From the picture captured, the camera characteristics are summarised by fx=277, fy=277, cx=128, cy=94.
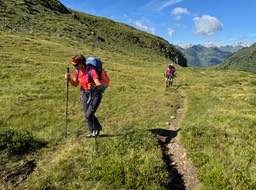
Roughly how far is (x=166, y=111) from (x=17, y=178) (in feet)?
37.0

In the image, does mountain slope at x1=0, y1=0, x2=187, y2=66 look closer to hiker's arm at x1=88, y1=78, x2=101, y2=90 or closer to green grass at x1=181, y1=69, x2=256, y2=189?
green grass at x1=181, y1=69, x2=256, y2=189

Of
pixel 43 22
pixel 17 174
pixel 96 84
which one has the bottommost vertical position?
pixel 17 174

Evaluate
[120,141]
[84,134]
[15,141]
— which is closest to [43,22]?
[84,134]

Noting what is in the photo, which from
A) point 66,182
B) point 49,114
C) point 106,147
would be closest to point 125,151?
point 106,147

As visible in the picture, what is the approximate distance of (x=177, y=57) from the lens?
529ft

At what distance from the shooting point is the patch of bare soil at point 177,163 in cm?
895

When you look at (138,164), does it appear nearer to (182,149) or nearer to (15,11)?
(182,149)

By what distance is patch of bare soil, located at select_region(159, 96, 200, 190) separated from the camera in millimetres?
8953

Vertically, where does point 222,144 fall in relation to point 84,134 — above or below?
above

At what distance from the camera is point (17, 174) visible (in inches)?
336

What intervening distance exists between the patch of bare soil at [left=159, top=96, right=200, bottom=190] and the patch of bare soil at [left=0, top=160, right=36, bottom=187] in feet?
14.5

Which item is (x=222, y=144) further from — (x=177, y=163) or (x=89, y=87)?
(x=89, y=87)

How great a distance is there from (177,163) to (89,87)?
14.3 feet

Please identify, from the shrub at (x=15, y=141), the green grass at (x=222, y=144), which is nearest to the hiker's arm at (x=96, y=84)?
the shrub at (x=15, y=141)
